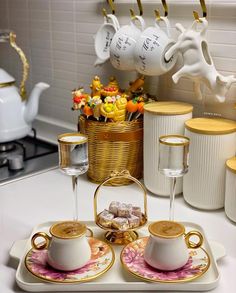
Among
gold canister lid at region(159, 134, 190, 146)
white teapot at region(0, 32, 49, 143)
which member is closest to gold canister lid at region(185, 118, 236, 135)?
gold canister lid at region(159, 134, 190, 146)

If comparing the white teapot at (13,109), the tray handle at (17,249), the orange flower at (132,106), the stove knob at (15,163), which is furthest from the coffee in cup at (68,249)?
the white teapot at (13,109)

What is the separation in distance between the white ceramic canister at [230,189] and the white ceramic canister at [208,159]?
4cm

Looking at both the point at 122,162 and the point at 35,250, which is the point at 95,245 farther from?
the point at 122,162

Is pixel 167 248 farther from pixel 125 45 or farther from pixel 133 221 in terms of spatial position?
pixel 125 45

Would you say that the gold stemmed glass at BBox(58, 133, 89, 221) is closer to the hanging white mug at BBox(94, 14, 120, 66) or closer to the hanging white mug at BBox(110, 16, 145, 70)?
the hanging white mug at BBox(110, 16, 145, 70)

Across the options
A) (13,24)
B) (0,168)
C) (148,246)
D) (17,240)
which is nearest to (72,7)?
(13,24)

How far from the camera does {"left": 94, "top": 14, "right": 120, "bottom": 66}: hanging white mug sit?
4.64 feet

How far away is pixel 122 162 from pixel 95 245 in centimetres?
40

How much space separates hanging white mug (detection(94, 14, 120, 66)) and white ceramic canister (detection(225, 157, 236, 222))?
57 cm

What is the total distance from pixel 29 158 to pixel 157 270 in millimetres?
804

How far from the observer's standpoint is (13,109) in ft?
4.89

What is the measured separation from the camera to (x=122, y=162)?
4.25 ft

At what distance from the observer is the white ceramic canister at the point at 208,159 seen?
1.11 meters

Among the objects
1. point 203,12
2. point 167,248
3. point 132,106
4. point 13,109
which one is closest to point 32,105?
point 13,109
